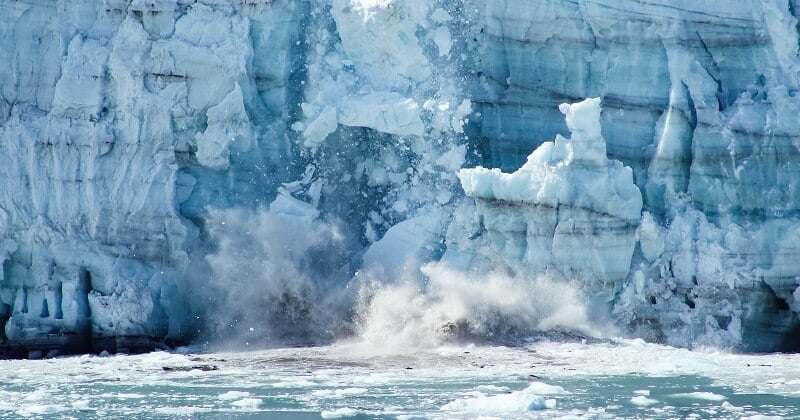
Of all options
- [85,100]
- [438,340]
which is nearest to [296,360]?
[438,340]

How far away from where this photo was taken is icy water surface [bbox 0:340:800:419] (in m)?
17.2

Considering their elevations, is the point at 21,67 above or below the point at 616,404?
above

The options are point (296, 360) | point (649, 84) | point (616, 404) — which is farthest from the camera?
point (649, 84)

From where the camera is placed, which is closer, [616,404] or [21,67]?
[616,404]

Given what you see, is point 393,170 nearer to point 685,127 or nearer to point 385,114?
point 385,114

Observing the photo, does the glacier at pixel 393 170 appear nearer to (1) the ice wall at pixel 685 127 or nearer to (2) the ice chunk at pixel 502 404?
(1) the ice wall at pixel 685 127

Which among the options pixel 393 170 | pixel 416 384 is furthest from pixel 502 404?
pixel 393 170

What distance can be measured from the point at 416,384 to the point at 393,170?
534 centimetres

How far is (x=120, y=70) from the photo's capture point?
78.3 feet

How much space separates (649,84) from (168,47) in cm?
723

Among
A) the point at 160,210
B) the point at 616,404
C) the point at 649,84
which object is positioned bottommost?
the point at 616,404

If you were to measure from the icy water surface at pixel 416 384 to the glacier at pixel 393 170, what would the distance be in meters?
1.04

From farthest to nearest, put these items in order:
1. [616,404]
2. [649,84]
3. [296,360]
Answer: [649,84] → [296,360] → [616,404]

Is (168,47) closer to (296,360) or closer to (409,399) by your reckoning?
(296,360)
